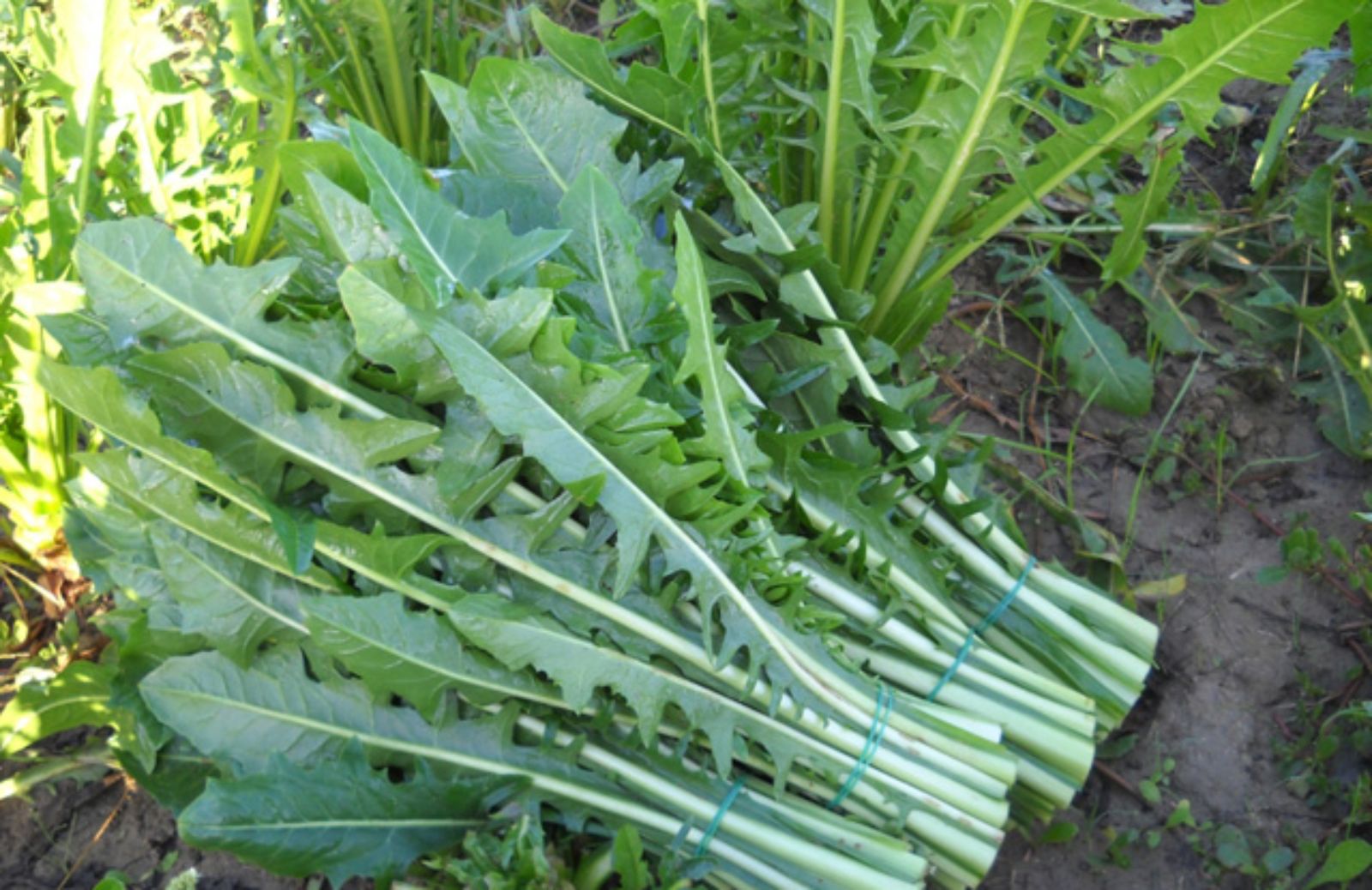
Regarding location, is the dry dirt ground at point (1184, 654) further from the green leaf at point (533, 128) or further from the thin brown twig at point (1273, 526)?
the green leaf at point (533, 128)

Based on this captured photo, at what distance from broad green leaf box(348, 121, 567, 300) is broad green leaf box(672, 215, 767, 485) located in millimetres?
156

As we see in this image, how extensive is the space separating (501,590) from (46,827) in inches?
35.6

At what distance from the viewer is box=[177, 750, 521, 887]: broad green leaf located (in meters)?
1.45

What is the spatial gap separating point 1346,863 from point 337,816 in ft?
4.48

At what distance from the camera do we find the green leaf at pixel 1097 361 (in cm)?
227

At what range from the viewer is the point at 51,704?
1.78 metres

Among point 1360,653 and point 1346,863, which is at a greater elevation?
point 1360,653

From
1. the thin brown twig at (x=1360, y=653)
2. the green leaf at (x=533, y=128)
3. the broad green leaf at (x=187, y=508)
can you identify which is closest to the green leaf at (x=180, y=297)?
the broad green leaf at (x=187, y=508)

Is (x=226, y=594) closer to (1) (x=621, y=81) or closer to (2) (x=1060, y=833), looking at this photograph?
(1) (x=621, y=81)

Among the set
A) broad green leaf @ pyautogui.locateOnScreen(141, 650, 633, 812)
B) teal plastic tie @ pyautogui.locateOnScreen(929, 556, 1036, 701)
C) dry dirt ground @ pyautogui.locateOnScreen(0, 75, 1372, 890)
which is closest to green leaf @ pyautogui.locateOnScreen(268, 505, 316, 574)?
broad green leaf @ pyautogui.locateOnScreen(141, 650, 633, 812)

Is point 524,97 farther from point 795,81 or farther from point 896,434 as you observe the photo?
point 896,434

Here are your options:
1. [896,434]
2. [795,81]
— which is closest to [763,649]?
[896,434]

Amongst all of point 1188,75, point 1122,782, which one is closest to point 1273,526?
point 1122,782

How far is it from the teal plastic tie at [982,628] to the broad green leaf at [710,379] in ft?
1.39
